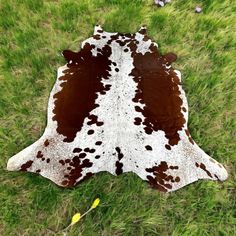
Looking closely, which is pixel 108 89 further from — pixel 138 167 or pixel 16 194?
pixel 16 194

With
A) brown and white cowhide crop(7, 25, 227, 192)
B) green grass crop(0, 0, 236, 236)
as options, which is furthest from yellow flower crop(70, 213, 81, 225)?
brown and white cowhide crop(7, 25, 227, 192)

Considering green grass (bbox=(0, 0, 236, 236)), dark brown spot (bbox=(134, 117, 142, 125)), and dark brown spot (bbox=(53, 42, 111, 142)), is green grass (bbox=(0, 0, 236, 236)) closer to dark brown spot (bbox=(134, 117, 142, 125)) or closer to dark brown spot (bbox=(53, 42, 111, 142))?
dark brown spot (bbox=(53, 42, 111, 142))

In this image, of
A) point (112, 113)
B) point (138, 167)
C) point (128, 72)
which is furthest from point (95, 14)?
point (138, 167)

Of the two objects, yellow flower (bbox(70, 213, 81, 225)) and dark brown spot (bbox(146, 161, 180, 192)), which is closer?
yellow flower (bbox(70, 213, 81, 225))

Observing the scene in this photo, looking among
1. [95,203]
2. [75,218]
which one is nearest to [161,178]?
A: [95,203]

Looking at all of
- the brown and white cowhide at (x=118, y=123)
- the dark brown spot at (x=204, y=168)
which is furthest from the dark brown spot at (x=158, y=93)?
the dark brown spot at (x=204, y=168)

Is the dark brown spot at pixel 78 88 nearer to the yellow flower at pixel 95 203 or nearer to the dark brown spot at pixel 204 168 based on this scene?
the yellow flower at pixel 95 203
